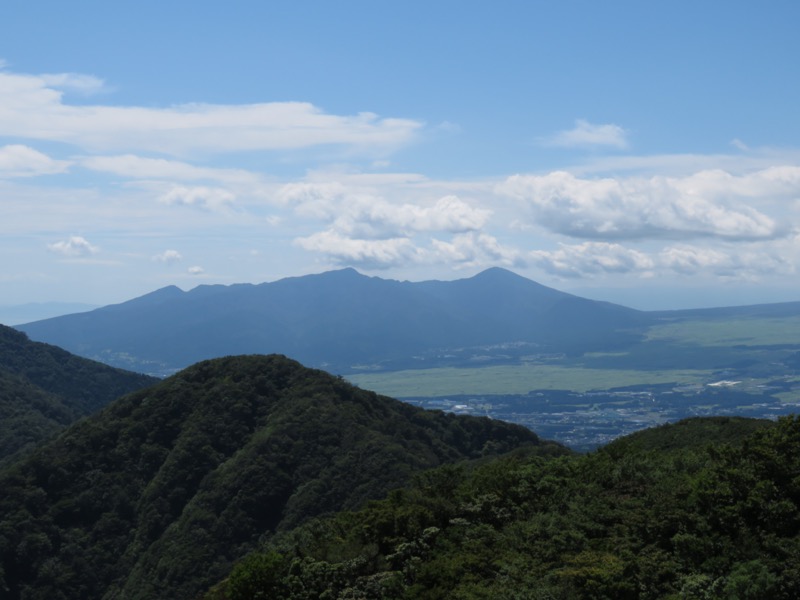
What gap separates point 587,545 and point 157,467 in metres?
53.6

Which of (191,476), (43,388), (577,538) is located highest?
(577,538)

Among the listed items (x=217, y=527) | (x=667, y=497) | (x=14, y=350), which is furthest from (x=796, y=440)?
(x=14, y=350)

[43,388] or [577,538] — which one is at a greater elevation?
[577,538]

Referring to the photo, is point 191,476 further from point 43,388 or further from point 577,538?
point 43,388

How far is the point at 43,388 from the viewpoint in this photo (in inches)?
5157

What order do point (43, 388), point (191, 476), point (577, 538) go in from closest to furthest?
point (577, 538) → point (191, 476) → point (43, 388)

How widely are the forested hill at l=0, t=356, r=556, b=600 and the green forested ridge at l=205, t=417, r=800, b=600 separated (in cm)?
2830

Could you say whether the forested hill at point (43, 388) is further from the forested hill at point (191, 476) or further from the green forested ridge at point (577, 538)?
the green forested ridge at point (577, 538)

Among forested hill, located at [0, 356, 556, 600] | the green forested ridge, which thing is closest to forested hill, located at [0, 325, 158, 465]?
forested hill, located at [0, 356, 556, 600]

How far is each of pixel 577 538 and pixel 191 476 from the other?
48940 mm

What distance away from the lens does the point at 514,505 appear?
31.2 meters

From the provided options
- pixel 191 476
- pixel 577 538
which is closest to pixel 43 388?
pixel 191 476

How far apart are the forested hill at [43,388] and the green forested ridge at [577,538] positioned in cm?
7192

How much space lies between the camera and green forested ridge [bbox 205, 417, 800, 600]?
22406 millimetres
